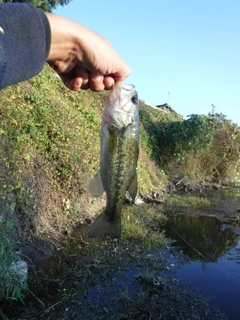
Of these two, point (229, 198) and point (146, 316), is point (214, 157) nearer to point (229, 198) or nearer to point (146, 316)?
point (229, 198)

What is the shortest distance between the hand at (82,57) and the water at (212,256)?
14.6ft

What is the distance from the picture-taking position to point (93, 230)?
318 cm

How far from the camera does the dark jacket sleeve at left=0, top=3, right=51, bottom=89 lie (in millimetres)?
1489

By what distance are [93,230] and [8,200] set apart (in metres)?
3.09

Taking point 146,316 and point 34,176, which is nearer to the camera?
point 146,316

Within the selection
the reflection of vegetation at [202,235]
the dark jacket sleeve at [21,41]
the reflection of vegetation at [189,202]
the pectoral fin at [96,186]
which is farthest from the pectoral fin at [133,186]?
the reflection of vegetation at [189,202]

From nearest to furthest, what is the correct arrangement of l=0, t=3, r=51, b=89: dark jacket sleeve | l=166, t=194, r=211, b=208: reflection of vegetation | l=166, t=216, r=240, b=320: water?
1. l=0, t=3, r=51, b=89: dark jacket sleeve
2. l=166, t=216, r=240, b=320: water
3. l=166, t=194, r=211, b=208: reflection of vegetation

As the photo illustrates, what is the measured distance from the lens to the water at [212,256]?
19.6ft

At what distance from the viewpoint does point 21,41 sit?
156 centimetres

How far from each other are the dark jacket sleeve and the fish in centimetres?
85

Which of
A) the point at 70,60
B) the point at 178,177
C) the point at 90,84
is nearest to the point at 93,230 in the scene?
the point at 90,84

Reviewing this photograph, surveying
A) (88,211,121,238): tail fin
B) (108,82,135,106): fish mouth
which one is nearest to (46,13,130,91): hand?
(108,82,135,106): fish mouth

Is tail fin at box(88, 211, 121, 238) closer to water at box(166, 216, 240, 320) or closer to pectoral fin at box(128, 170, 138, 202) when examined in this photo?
pectoral fin at box(128, 170, 138, 202)

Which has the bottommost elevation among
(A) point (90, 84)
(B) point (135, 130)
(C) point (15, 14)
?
(B) point (135, 130)
